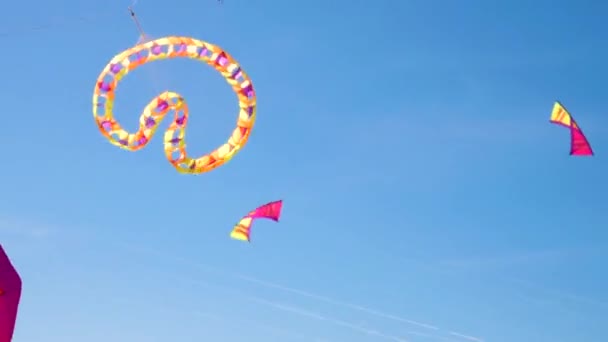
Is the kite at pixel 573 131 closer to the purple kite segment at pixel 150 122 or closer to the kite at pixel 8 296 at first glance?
the purple kite segment at pixel 150 122

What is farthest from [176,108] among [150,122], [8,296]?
[8,296]

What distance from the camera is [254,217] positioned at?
90.0 ft

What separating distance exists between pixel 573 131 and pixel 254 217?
1273cm

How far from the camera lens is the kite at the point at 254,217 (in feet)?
88.9

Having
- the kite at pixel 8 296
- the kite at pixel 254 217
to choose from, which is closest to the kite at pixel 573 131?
the kite at pixel 254 217

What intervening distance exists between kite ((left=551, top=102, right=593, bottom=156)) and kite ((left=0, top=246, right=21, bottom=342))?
19180 millimetres

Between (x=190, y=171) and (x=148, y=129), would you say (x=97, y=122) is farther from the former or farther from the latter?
(x=190, y=171)

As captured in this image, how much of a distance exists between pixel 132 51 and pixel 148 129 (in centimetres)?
272

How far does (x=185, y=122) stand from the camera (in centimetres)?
2441

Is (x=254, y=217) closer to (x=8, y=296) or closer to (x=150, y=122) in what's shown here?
(x=150, y=122)

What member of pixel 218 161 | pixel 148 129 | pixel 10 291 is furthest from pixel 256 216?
pixel 10 291

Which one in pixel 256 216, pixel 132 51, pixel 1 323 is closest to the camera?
pixel 1 323

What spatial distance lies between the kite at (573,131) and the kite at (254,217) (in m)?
11.3

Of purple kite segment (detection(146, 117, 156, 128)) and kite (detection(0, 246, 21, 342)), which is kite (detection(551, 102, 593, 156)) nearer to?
purple kite segment (detection(146, 117, 156, 128))
